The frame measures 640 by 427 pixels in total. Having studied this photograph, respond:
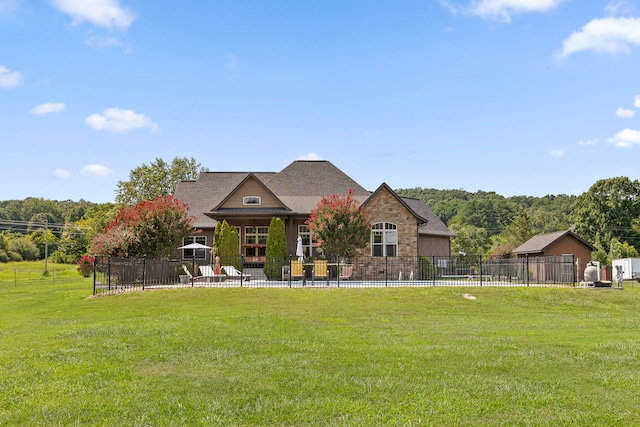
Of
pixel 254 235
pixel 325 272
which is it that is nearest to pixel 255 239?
pixel 254 235

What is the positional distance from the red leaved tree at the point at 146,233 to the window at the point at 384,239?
1036 centimetres

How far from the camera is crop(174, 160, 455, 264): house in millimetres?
33469

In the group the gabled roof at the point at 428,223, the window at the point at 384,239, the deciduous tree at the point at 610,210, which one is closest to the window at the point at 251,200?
the window at the point at 384,239

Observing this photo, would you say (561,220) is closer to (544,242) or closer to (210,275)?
(544,242)

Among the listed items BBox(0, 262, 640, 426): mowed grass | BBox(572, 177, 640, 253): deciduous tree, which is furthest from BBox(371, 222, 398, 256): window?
BBox(572, 177, 640, 253): deciduous tree

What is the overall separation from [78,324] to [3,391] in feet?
24.7

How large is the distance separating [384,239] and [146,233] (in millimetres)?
12761

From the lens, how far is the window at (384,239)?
33.5 metres

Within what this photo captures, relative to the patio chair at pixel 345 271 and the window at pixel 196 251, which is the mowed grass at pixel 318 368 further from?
the window at pixel 196 251

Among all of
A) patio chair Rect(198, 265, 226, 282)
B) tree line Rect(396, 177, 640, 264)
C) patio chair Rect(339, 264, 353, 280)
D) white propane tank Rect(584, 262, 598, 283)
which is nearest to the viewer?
white propane tank Rect(584, 262, 598, 283)

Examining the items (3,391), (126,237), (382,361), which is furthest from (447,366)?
(126,237)

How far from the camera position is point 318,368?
9.45 metres

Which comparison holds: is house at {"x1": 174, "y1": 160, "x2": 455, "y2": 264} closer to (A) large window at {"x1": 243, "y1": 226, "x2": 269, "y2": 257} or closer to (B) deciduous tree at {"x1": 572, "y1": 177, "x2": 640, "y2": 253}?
(A) large window at {"x1": 243, "y1": 226, "x2": 269, "y2": 257}

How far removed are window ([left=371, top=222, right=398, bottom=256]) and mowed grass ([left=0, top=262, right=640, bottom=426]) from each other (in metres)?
14.9
